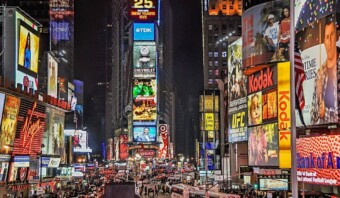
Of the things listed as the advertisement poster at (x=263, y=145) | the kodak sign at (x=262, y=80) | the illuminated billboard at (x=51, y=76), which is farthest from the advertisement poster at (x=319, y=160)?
the illuminated billboard at (x=51, y=76)

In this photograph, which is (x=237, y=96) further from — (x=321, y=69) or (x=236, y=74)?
(x=321, y=69)

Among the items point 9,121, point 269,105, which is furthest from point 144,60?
point 269,105

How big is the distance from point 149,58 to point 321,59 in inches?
3898

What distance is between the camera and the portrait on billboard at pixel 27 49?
58791mm

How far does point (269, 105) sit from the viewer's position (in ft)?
158

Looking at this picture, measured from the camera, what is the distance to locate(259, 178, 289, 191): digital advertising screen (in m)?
35.8

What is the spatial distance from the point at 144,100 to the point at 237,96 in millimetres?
68861

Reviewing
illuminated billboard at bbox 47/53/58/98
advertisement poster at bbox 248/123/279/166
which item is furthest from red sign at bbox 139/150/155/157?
advertisement poster at bbox 248/123/279/166

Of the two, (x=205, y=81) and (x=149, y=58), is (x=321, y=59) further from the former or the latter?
(x=205, y=81)

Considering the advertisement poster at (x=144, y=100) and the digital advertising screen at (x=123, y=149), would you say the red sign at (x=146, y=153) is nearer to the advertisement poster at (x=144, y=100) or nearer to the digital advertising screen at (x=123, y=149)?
the advertisement poster at (x=144, y=100)

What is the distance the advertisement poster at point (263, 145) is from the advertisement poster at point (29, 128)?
22065 mm

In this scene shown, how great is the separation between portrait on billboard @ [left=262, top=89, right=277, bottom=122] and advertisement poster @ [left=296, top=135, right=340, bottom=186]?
8639 millimetres

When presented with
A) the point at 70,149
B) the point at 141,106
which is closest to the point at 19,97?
the point at 70,149

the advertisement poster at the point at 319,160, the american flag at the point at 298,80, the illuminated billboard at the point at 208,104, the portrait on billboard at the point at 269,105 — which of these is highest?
the illuminated billboard at the point at 208,104
